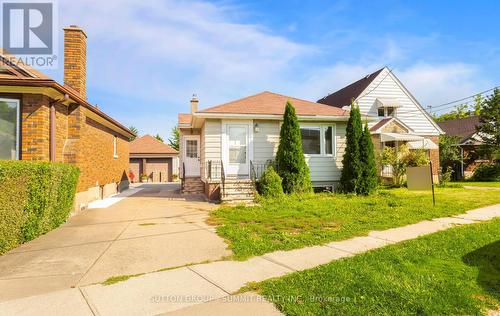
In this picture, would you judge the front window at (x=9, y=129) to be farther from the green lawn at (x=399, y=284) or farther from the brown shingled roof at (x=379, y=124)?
the brown shingled roof at (x=379, y=124)

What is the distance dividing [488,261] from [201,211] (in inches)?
284

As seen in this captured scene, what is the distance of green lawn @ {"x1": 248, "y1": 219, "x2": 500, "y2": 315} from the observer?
3153 millimetres

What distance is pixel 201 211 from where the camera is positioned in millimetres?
9703

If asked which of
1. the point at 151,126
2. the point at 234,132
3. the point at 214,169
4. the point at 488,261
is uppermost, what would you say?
the point at 151,126

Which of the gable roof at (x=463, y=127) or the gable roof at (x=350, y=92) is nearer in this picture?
the gable roof at (x=350, y=92)

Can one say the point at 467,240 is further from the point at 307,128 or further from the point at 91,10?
the point at 91,10

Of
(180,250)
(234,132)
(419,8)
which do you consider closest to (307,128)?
(234,132)

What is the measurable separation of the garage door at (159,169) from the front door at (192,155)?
47.2 ft

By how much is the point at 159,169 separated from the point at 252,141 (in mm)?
21078

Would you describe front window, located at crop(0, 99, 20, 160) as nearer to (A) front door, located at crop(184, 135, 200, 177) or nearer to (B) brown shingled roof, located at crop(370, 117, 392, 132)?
(A) front door, located at crop(184, 135, 200, 177)

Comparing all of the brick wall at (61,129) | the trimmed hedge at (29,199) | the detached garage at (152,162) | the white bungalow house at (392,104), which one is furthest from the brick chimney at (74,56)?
the detached garage at (152,162)

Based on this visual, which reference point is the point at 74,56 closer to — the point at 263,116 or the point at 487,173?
the point at 263,116

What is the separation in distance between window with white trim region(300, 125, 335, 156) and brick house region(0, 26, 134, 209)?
28.4ft

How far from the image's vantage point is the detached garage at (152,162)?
30.8 meters
